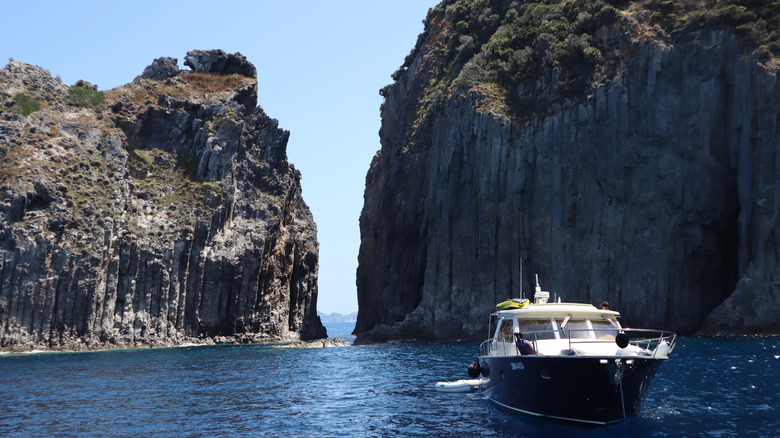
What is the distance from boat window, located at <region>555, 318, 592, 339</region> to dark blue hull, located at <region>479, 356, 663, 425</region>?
2.57m

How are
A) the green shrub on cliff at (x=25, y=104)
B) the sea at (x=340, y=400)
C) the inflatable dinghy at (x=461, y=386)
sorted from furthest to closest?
the green shrub on cliff at (x=25, y=104), the inflatable dinghy at (x=461, y=386), the sea at (x=340, y=400)

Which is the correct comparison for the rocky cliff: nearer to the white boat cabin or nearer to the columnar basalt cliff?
the columnar basalt cliff

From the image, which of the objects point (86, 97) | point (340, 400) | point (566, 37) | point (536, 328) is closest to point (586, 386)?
point (536, 328)

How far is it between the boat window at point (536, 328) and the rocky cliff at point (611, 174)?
4016 centimetres

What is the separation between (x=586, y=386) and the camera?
22.1 m

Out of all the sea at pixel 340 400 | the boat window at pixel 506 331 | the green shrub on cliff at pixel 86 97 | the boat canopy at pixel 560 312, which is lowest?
the sea at pixel 340 400

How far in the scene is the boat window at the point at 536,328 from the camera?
2645 cm

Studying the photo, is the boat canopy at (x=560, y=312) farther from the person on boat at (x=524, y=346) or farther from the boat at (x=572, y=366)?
the person on boat at (x=524, y=346)

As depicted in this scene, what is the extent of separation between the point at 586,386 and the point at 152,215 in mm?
71621

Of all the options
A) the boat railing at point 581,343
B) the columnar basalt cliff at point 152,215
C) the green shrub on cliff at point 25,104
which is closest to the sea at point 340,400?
the boat railing at point 581,343

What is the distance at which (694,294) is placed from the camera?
2569 inches

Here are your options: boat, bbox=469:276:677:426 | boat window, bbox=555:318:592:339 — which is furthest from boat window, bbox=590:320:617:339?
boat window, bbox=555:318:592:339

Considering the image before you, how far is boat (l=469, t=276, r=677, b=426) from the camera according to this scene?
866 inches

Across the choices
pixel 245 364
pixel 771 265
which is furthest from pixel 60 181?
pixel 771 265
